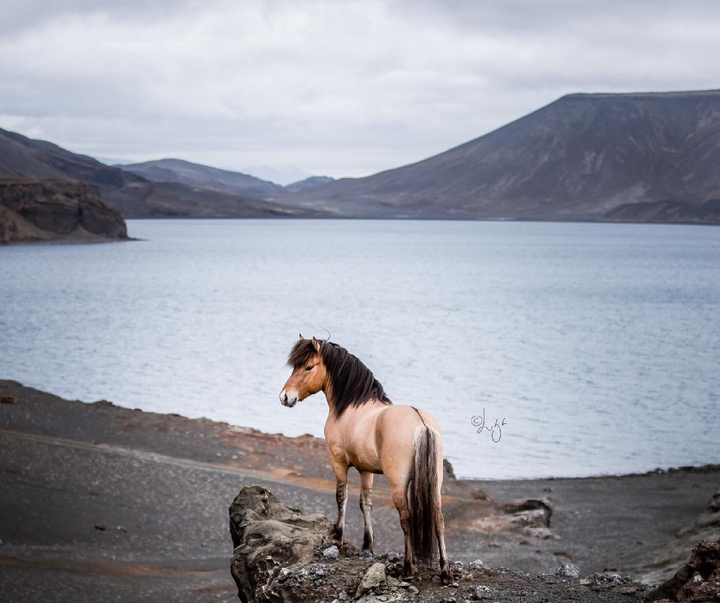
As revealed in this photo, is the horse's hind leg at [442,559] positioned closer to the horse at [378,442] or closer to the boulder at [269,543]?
the horse at [378,442]

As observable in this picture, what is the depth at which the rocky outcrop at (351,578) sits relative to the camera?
6.53 meters

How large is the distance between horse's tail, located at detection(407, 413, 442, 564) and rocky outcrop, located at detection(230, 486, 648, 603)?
0.39m

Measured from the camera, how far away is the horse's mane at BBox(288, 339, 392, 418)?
23.8 feet

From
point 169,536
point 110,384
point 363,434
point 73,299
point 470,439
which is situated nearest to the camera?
point 363,434

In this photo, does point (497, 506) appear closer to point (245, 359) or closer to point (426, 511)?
point (426, 511)

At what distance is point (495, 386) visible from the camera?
36.8 meters

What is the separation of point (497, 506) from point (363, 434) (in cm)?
1093

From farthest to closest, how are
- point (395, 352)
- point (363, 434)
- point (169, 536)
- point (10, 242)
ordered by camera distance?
point (10, 242), point (395, 352), point (169, 536), point (363, 434)

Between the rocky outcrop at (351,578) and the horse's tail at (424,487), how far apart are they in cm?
39

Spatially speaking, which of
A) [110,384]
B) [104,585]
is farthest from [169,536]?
[110,384]

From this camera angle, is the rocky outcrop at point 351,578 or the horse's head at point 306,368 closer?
the rocky outcrop at point 351,578

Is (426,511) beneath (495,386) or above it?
above

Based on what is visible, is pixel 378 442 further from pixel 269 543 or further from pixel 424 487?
pixel 269 543

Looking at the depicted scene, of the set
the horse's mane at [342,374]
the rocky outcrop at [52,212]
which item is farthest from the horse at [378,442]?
the rocky outcrop at [52,212]
